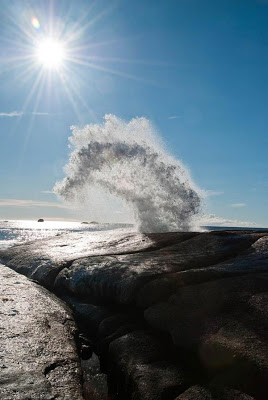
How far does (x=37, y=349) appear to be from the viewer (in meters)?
7.66

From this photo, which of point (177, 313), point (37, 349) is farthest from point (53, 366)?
point (177, 313)

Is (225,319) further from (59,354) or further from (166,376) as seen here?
(59,354)

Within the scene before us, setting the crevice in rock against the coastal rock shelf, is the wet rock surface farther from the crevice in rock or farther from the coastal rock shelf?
the coastal rock shelf

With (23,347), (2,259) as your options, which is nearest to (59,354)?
(23,347)

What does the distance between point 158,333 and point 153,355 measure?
1.06 m

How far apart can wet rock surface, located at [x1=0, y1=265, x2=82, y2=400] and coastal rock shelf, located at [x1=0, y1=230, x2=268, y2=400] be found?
89 cm

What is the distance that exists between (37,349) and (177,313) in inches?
136

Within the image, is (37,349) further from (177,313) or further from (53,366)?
(177,313)

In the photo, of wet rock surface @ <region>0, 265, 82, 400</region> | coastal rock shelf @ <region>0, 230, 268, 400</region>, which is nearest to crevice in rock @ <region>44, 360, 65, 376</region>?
wet rock surface @ <region>0, 265, 82, 400</region>

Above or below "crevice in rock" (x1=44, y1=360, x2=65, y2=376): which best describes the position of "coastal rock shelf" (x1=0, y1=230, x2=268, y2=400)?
above

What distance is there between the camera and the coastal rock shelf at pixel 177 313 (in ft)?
20.7

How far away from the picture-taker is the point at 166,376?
6555 mm

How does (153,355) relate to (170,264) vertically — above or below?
below

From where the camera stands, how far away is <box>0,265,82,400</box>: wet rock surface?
6.09 m
